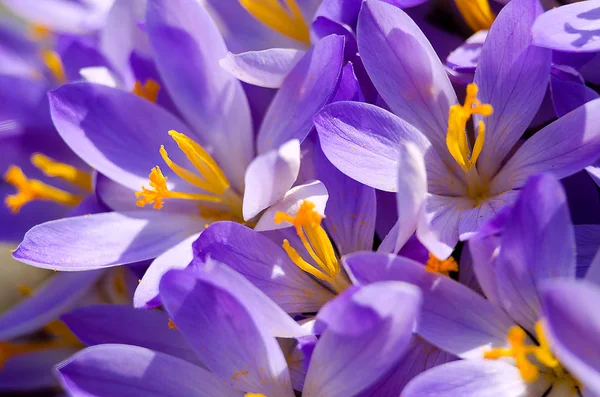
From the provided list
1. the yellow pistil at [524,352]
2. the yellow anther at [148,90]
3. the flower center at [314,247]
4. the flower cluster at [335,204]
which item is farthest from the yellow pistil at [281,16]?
the yellow pistil at [524,352]

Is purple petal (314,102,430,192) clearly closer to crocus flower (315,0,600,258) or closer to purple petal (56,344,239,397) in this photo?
crocus flower (315,0,600,258)

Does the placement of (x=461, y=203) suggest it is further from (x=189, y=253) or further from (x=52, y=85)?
(x=52, y=85)

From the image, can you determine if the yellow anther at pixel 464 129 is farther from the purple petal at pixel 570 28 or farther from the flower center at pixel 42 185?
the flower center at pixel 42 185

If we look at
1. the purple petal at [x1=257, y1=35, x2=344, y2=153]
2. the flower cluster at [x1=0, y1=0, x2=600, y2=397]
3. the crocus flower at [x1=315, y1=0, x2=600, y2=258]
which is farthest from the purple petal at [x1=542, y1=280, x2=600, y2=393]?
the purple petal at [x1=257, y1=35, x2=344, y2=153]

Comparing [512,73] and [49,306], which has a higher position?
Answer: [512,73]

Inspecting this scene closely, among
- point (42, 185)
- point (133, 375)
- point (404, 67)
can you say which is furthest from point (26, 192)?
point (404, 67)

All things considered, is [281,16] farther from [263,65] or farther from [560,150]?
[560,150]
